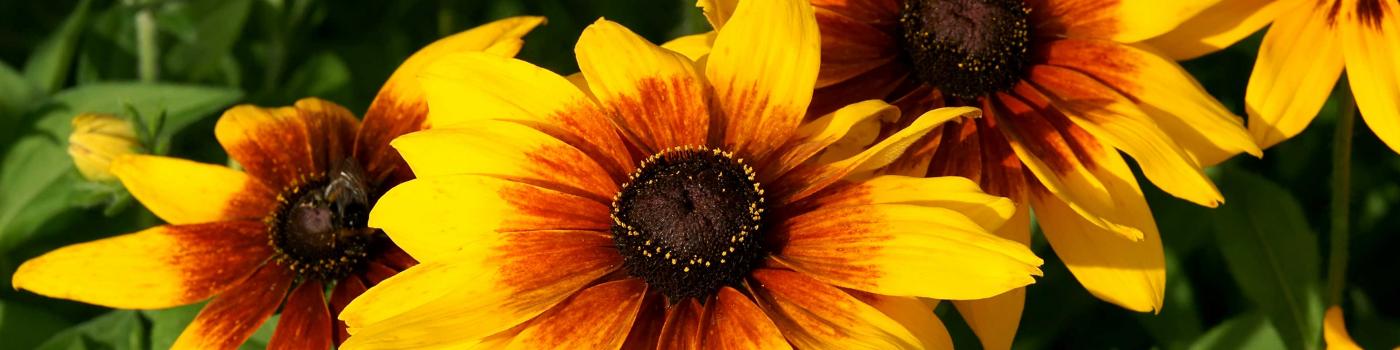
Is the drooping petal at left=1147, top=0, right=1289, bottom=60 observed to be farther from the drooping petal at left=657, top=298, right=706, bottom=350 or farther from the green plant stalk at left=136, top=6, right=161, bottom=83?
the green plant stalk at left=136, top=6, right=161, bottom=83

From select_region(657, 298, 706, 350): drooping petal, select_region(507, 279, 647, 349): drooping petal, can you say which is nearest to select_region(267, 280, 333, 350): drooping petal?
select_region(507, 279, 647, 349): drooping petal

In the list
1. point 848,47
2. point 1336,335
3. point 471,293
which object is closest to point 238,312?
point 471,293

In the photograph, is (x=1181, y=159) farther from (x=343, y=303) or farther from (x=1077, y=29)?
(x=343, y=303)

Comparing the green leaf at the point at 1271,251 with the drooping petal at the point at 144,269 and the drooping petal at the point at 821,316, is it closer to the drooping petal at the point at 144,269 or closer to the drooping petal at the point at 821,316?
the drooping petal at the point at 821,316

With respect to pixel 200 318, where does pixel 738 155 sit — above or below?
above

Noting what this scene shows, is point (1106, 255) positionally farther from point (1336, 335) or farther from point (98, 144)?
point (98, 144)

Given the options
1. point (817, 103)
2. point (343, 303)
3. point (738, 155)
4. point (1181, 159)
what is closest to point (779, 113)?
point (738, 155)
